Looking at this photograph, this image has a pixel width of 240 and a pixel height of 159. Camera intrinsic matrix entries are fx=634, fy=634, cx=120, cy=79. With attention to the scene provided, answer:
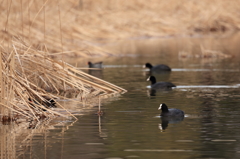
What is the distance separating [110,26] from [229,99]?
3431 centimetres

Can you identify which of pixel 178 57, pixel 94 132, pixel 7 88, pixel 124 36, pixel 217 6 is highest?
pixel 217 6

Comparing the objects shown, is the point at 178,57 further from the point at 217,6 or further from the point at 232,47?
the point at 217,6

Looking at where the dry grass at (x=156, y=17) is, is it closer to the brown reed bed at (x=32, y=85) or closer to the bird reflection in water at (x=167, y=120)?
the brown reed bed at (x=32, y=85)

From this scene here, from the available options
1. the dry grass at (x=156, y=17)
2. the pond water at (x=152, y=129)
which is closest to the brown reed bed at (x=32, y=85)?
the pond water at (x=152, y=129)

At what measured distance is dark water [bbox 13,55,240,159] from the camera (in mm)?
9719

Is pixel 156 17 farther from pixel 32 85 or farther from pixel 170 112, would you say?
pixel 170 112

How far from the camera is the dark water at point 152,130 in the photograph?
9.72 meters

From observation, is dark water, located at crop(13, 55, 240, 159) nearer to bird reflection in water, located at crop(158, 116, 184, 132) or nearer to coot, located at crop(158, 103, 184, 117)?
bird reflection in water, located at crop(158, 116, 184, 132)

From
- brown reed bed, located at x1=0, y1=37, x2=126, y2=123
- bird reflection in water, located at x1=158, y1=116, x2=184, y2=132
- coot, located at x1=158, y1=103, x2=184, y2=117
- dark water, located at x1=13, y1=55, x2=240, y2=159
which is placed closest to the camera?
dark water, located at x1=13, y1=55, x2=240, y2=159

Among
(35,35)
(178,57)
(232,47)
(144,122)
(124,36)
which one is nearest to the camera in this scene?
(144,122)

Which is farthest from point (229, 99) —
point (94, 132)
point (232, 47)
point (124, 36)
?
point (124, 36)

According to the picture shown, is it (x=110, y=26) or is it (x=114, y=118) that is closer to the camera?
(x=114, y=118)

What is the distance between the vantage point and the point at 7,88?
12812 mm

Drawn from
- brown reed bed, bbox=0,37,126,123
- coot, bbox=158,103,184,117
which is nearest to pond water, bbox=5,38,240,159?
coot, bbox=158,103,184,117
